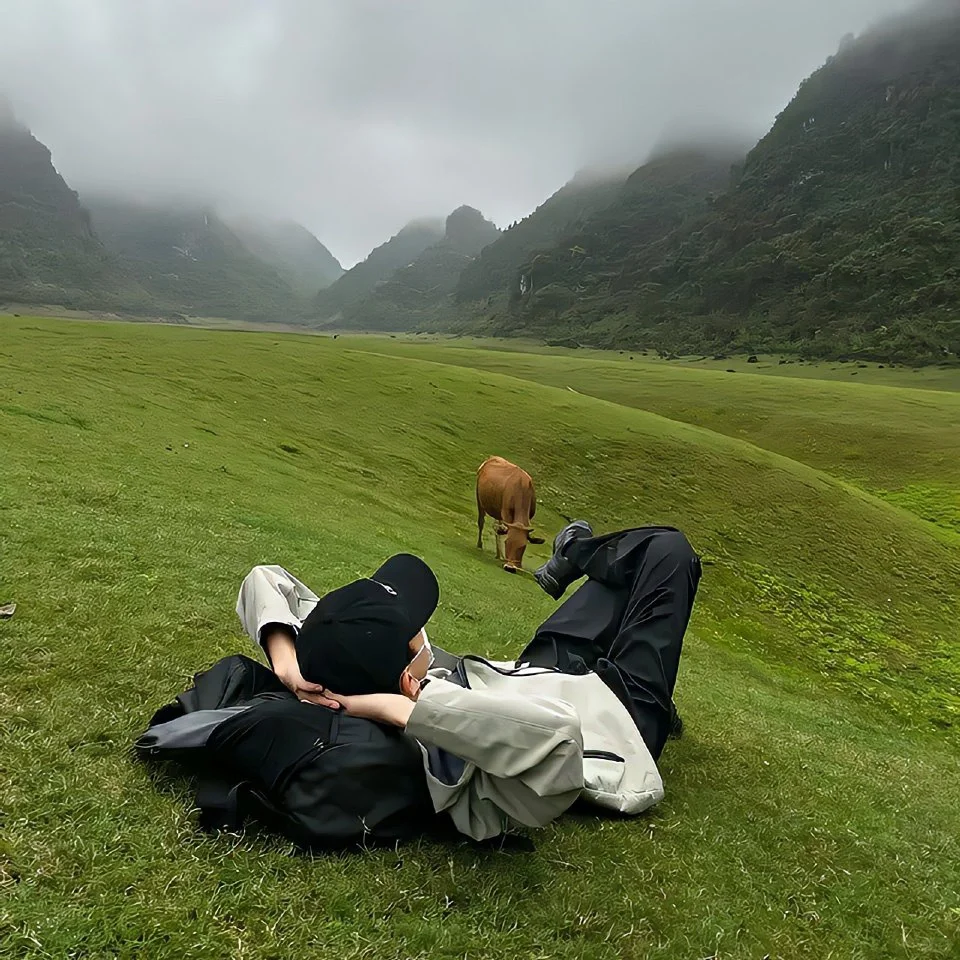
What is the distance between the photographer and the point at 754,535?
2259 cm

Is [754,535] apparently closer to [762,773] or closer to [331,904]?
[762,773]

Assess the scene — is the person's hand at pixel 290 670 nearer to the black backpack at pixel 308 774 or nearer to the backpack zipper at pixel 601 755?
the black backpack at pixel 308 774

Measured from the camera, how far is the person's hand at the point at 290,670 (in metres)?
3.46

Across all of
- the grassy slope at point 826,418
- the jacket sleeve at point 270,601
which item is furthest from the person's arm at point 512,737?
the grassy slope at point 826,418

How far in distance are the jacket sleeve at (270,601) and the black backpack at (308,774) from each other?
61 cm

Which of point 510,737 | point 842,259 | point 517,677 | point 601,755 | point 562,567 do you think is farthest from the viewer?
point 842,259

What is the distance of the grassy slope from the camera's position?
3084 centimetres

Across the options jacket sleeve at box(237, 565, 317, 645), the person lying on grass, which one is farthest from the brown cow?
jacket sleeve at box(237, 565, 317, 645)

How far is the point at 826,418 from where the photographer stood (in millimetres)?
39094

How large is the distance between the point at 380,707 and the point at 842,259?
6684 inches

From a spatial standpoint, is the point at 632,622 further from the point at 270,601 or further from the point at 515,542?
the point at 515,542

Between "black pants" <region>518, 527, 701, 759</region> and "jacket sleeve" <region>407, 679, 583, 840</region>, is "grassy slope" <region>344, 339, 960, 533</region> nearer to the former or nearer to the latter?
"black pants" <region>518, 527, 701, 759</region>

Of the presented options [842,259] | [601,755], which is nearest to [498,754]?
[601,755]

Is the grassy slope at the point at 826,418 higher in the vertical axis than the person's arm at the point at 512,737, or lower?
lower
